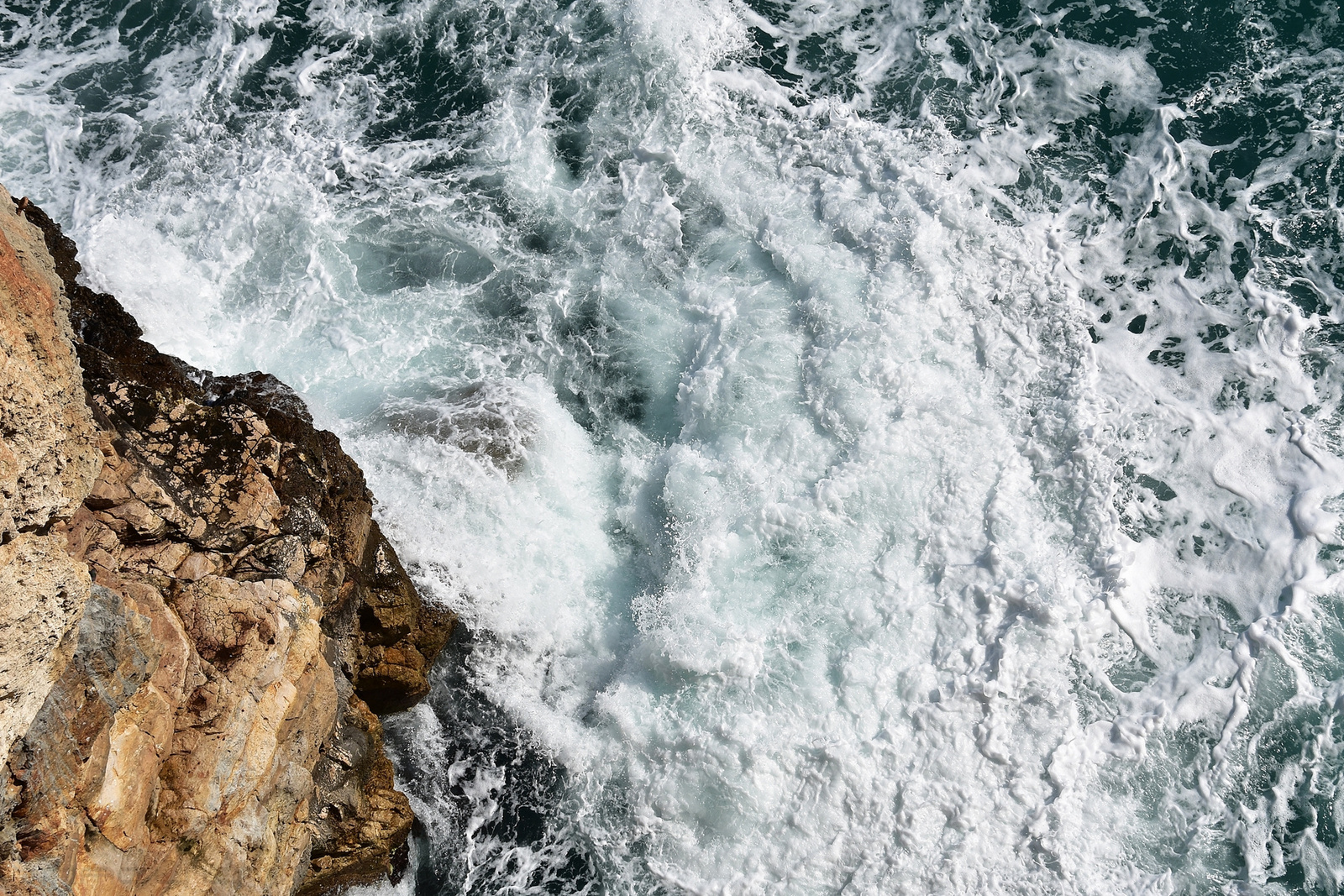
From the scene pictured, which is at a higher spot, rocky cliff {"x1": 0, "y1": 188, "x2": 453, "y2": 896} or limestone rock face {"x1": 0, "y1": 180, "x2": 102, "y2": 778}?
limestone rock face {"x1": 0, "y1": 180, "x2": 102, "y2": 778}

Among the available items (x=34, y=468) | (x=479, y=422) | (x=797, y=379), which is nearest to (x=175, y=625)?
(x=34, y=468)

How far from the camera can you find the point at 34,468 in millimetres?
5105

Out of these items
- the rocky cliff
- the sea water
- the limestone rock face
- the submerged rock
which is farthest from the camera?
the submerged rock

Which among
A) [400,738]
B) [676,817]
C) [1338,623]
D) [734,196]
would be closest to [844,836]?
[676,817]

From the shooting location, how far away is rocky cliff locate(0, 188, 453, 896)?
15.7 ft

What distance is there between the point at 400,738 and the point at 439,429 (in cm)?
330

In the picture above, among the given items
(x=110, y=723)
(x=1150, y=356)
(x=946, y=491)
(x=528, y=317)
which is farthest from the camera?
(x=528, y=317)

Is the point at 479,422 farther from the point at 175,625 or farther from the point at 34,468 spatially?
the point at 34,468

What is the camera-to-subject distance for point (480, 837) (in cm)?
839

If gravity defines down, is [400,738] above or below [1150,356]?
below

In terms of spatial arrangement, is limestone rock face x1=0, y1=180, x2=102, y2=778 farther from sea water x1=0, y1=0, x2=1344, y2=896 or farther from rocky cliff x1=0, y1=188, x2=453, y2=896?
sea water x1=0, y1=0, x2=1344, y2=896

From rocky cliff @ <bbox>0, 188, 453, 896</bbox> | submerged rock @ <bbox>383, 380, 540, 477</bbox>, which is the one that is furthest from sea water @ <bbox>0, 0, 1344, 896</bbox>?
rocky cliff @ <bbox>0, 188, 453, 896</bbox>

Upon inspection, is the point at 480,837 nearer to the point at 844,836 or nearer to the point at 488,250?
the point at 844,836

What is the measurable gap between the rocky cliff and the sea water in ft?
4.12
